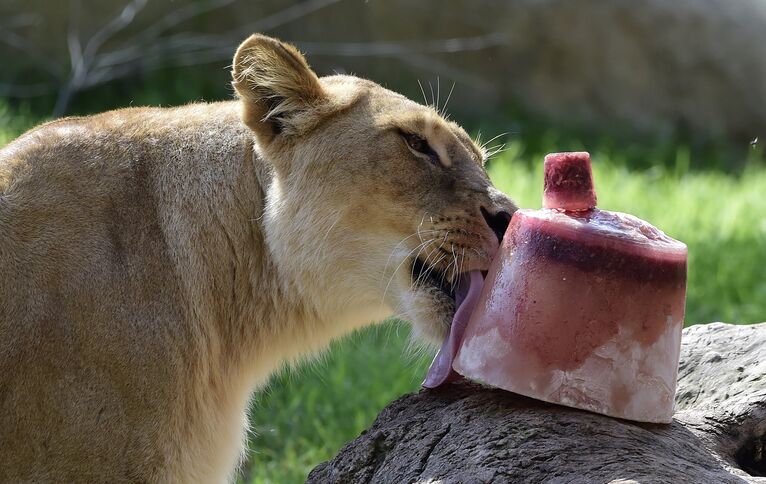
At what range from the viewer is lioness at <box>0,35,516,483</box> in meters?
2.82

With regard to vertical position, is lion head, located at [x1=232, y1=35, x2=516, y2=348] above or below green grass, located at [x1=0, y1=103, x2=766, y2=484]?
above

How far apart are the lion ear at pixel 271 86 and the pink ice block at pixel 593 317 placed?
3.25ft

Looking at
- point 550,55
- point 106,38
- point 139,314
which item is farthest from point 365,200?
point 550,55

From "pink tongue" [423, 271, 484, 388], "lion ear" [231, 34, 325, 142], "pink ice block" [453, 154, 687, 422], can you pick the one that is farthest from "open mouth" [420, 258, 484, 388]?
"lion ear" [231, 34, 325, 142]

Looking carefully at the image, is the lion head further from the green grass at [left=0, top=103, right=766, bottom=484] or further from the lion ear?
the green grass at [left=0, top=103, right=766, bottom=484]

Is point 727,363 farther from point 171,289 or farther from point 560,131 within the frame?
point 560,131

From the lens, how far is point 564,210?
8.05ft

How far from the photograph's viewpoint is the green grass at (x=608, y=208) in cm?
470

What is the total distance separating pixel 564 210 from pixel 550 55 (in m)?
7.27

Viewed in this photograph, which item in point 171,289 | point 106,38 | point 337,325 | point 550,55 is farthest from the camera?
point 550,55

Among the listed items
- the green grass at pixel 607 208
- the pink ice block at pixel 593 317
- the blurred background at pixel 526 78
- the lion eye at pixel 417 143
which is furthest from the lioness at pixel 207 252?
the blurred background at pixel 526 78

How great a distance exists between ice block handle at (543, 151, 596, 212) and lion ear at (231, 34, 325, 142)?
95 cm

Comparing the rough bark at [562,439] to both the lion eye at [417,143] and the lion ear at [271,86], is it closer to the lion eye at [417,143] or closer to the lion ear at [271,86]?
the lion eye at [417,143]

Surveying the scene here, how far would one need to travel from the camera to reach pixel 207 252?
10.2 ft
